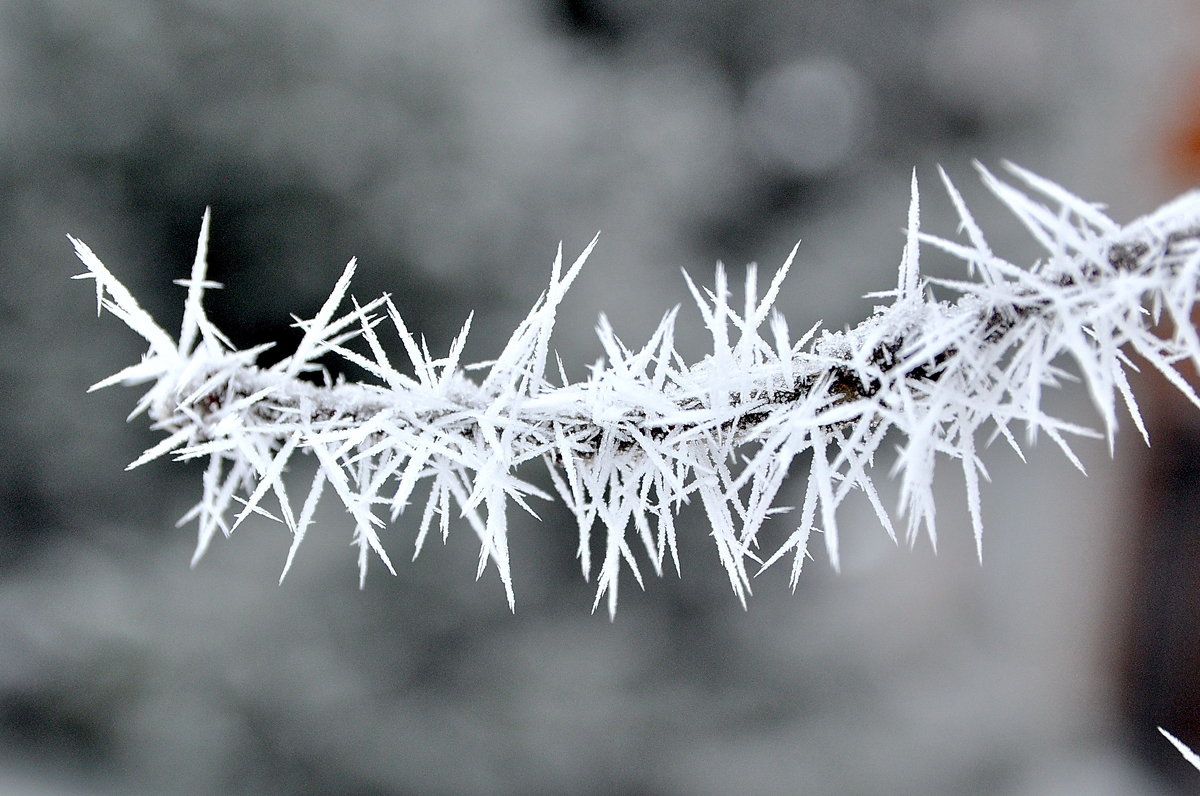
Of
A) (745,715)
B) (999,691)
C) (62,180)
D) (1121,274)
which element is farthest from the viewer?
(999,691)

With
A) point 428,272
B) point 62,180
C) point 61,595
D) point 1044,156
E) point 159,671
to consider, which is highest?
point 1044,156

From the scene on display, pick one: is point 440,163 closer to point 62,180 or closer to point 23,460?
point 62,180

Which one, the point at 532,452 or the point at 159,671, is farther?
the point at 159,671

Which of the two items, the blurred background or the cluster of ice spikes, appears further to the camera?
the blurred background

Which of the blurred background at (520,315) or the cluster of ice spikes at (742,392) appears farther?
the blurred background at (520,315)

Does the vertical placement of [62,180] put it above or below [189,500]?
above

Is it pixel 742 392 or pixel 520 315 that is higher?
pixel 520 315

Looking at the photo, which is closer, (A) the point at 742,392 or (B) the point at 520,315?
(A) the point at 742,392

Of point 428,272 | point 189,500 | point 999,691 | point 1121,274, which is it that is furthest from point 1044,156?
point 189,500
